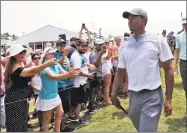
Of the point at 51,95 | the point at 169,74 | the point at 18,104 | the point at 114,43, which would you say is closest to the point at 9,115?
the point at 18,104

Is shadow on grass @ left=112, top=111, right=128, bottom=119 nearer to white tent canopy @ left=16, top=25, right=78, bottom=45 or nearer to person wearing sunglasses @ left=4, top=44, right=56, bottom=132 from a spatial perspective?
person wearing sunglasses @ left=4, top=44, right=56, bottom=132

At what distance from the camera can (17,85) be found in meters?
4.30

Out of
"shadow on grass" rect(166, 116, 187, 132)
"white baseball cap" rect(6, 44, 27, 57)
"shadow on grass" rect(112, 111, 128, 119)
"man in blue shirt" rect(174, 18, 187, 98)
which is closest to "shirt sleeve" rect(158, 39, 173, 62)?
"white baseball cap" rect(6, 44, 27, 57)

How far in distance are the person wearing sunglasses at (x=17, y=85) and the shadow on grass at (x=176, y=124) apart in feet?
9.25

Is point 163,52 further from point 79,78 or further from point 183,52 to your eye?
point 79,78

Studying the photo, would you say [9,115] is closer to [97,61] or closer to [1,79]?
[1,79]

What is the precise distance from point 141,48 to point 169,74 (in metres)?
0.44

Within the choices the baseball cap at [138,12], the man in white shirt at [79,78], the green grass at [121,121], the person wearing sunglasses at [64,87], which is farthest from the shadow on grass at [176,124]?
the baseball cap at [138,12]

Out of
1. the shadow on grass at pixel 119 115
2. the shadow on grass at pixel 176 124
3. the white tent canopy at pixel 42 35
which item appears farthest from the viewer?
the white tent canopy at pixel 42 35

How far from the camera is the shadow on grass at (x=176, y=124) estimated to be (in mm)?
5931

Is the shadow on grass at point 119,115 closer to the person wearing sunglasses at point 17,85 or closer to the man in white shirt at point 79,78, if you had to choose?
the man in white shirt at point 79,78

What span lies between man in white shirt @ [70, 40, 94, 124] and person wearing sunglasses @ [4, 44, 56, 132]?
2256 mm

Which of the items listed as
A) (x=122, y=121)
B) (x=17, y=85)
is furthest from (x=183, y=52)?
(x=17, y=85)

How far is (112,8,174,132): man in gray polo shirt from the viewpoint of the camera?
11.6 ft
